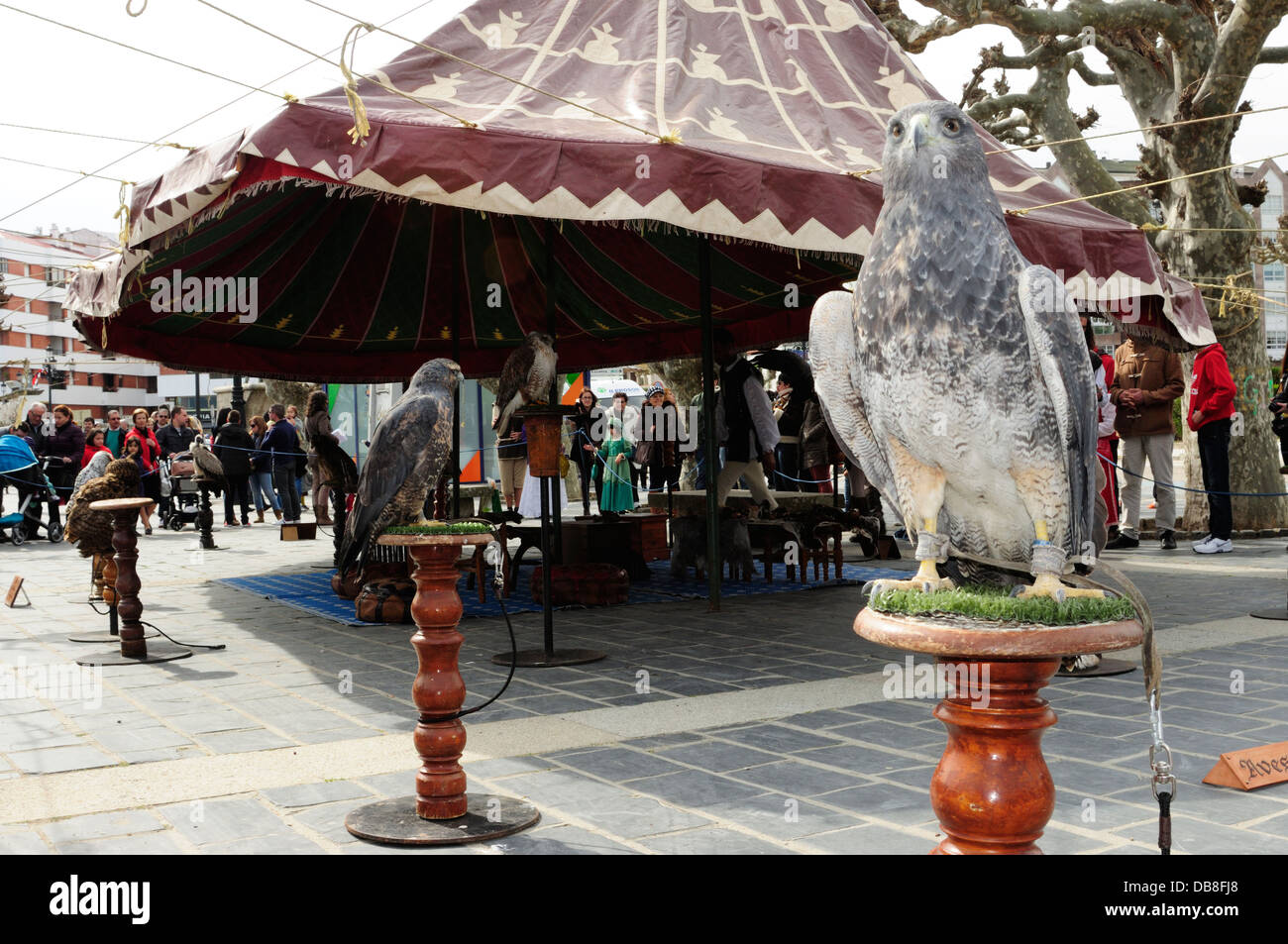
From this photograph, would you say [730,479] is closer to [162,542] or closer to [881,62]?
[881,62]

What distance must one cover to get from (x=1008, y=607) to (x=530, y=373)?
5520mm

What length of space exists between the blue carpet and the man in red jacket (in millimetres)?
3229

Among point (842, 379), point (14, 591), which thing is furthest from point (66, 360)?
point (842, 379)

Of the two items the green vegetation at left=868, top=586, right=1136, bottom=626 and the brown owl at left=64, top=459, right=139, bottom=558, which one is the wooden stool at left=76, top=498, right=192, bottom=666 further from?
the green vegetation at left=868, top=586, right=1136, bottom=626

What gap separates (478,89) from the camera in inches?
241

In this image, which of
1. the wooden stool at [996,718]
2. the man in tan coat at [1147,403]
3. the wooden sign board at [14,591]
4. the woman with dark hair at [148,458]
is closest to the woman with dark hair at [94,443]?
the woman with dark hair at [148,458]

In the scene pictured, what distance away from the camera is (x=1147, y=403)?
10328 mm

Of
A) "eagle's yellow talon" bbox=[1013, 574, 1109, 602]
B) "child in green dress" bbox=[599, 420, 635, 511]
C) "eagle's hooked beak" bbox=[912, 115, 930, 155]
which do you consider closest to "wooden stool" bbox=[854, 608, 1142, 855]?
"eagle's yellow talon" bbox=[1013, 574, 1109, 602]

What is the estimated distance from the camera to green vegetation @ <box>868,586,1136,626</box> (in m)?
1.89

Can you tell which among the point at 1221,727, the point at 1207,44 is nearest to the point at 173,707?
the point at 1221,727

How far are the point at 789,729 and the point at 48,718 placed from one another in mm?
3348

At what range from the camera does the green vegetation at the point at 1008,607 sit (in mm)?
1892

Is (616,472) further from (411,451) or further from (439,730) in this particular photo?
(439,730)

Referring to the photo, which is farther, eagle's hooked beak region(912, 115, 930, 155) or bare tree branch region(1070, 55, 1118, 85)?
bare tree branch region(1070, 55, 1118, 85)
